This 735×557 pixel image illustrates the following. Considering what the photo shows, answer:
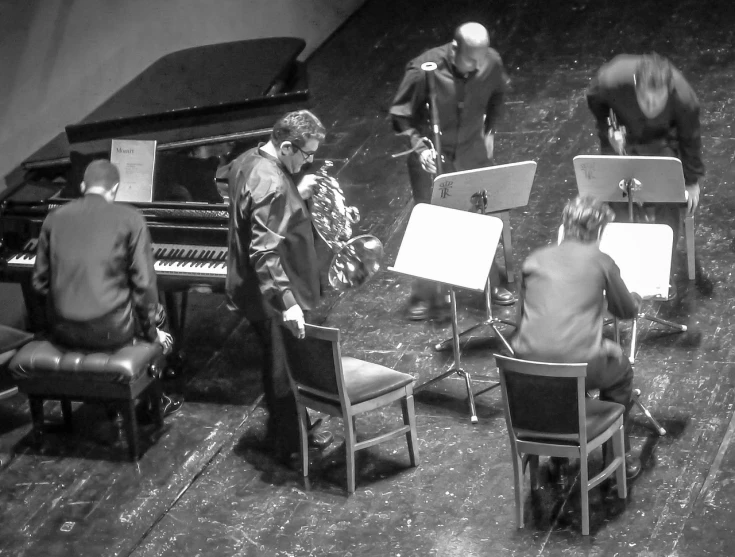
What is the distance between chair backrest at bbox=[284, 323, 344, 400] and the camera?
5227mm

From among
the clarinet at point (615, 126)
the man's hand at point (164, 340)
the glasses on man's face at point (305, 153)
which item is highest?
the glasses on man's face at point (305, 153)

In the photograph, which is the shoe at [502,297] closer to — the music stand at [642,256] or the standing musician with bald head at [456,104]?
the standing musician with bald head at [456,104]

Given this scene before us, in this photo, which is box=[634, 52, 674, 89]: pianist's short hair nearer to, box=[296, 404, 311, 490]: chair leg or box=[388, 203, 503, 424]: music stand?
box=[388, 203, 503, 424]: music stand

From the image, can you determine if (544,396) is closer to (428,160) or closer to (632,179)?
(632,179)

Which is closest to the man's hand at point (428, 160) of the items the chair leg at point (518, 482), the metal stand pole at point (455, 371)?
the metal stand pole at point (455, 371)

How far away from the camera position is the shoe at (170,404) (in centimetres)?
637

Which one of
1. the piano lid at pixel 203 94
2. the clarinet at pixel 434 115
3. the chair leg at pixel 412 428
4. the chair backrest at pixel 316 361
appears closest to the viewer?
the chair backrest at pixel 316 361

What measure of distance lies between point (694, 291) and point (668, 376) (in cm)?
84

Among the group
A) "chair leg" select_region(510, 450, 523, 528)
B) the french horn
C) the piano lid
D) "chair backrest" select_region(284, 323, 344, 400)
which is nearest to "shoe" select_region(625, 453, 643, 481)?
"chair leg" select_region(510, 450, 523, 528)

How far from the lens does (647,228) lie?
19.0 ft

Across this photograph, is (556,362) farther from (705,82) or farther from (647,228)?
(705,82)

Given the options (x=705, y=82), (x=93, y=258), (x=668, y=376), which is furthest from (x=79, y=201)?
(x=705, y=82)

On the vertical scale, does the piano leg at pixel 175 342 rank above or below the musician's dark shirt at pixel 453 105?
below

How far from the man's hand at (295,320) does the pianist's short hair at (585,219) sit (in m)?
1.22
